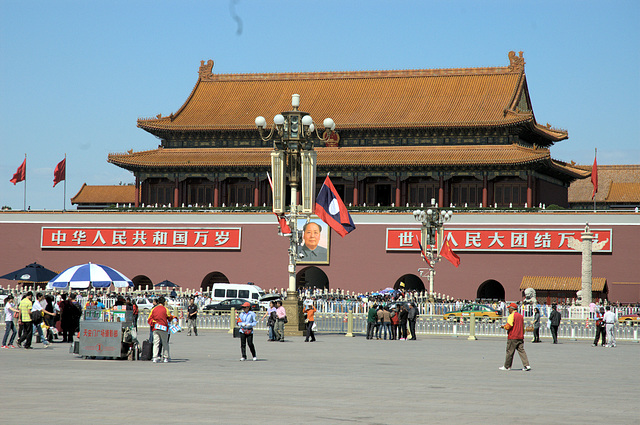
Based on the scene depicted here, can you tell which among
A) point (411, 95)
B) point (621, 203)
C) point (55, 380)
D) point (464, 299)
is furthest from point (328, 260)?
point (55, 380)

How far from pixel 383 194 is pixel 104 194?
28792 millimetres

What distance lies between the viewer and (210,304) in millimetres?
42531

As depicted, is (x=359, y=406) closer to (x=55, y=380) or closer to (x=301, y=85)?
(x=55, y=380)

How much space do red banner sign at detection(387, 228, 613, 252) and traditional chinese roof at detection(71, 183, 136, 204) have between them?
30.5 metres

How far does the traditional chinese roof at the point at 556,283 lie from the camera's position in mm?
44688

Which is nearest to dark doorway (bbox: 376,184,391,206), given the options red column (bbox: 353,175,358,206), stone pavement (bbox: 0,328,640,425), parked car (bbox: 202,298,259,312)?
red column (bbox: 353,175,358,206)

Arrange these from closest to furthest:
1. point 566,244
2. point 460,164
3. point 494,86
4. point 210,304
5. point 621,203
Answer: point 210,304
point 566,244
point 460,164
point 494,86
point 621,203

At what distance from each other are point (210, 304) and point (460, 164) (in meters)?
15.7

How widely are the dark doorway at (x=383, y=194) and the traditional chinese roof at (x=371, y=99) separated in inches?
141

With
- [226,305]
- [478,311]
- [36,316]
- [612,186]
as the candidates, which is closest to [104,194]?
[226,305]

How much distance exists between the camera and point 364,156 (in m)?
51.9

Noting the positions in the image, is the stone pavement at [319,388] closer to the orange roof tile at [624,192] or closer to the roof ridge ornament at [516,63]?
the roof ridge ornament at [516,63]

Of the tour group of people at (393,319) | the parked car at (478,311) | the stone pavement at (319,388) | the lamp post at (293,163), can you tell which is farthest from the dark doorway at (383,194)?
the stone pavement at (319,388)

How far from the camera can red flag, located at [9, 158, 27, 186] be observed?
5253cm
